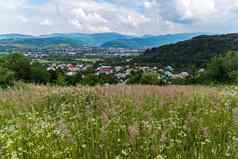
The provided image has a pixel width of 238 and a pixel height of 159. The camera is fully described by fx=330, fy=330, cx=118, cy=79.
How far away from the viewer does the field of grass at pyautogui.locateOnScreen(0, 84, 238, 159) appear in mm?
3734

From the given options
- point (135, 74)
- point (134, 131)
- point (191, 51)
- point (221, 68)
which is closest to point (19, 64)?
point (135, 74)

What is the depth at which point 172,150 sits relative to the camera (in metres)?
3.76

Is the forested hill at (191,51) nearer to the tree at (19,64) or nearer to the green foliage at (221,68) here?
the green foliage at (221,68)

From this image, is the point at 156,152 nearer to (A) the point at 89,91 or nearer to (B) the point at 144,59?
(A) the point at 89,91

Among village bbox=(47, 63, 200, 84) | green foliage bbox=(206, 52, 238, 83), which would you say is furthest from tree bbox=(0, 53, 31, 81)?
green foliage bbox=(206, 52, 238, 83)

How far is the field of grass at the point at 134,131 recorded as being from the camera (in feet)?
12.3

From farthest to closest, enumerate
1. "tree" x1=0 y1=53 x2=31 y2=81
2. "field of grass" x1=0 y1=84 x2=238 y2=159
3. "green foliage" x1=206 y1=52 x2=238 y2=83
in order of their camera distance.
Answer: "green foliage" x1=206 y1=52 x2=238 y2=83, "tree" x1=0 y1=53 x2=31 y2=81, "field of grass" x1=0 y1=84 x2=238 y2=159

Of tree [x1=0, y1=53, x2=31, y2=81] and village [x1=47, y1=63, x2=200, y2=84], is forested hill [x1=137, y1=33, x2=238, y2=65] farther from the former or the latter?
tree [x1=0, y1=53, x2=31, y2=81]

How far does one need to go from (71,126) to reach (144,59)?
120m

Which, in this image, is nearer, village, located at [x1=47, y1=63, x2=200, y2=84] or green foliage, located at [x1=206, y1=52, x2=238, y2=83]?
village, located at [x1=47, y1=63, x2=200, y2=84]

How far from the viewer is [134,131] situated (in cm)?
386

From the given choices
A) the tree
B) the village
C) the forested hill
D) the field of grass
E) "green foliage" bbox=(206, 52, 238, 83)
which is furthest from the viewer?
the forested hill

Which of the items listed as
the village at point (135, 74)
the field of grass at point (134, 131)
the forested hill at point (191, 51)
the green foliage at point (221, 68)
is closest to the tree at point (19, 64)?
the village at point (135, 74)

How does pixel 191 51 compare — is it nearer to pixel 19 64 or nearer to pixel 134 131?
pixel 19 64
